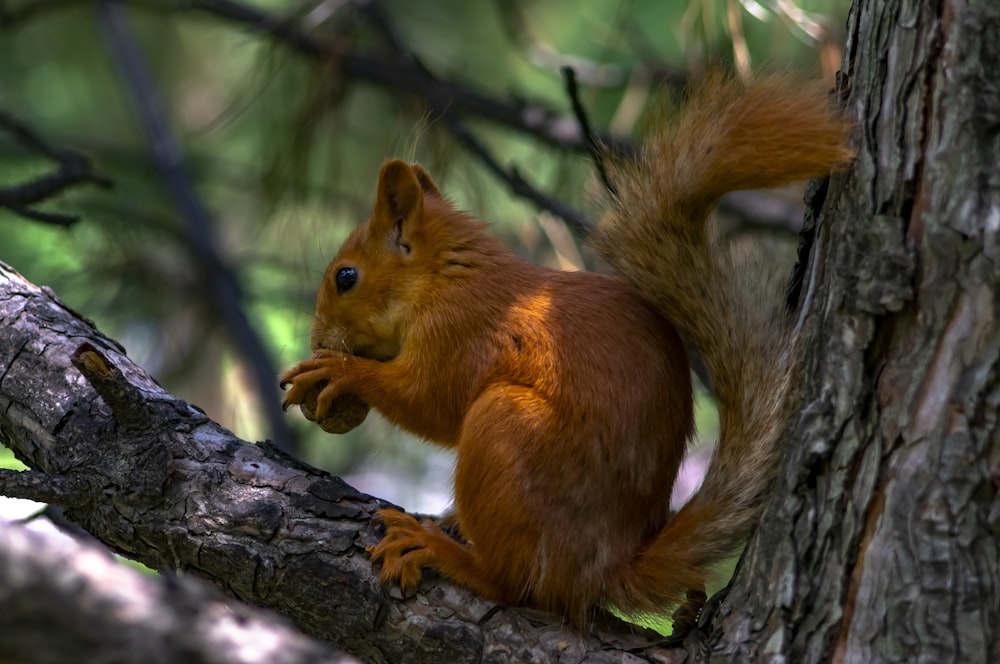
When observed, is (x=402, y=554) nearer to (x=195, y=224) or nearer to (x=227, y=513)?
(x=227, y=513)

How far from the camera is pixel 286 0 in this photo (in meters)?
4.32

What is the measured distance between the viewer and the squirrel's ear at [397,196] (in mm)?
2184

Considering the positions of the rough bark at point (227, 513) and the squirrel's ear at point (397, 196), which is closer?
the rough bark at point (227, 513)

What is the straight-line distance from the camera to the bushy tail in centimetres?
157

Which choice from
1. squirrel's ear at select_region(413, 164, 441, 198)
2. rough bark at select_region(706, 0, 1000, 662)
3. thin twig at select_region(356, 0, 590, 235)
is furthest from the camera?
thin twig at select_region(356, 0, 590, 235)

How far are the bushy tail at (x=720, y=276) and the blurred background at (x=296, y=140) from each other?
58 cm

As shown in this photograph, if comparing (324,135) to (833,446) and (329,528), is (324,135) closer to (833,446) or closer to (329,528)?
(329,528)

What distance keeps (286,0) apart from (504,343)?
2.89m

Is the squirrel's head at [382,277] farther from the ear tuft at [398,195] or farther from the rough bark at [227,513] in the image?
the rough bark at [227,513]

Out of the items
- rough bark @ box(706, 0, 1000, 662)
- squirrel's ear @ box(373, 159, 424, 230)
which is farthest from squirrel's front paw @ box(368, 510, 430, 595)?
squirrel's ear @ box(373, 159, 424, 230)

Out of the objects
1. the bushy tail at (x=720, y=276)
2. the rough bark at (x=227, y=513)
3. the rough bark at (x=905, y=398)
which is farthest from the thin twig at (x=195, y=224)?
the rough bark at (x=905, y=398)

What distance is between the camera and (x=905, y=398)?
135 cm

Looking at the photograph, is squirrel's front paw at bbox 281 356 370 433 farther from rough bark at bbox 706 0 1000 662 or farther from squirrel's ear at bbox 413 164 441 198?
rough bark at bbox 706 0 1000 662

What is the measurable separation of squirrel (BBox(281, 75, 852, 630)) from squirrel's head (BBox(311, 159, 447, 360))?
0.37 feet
